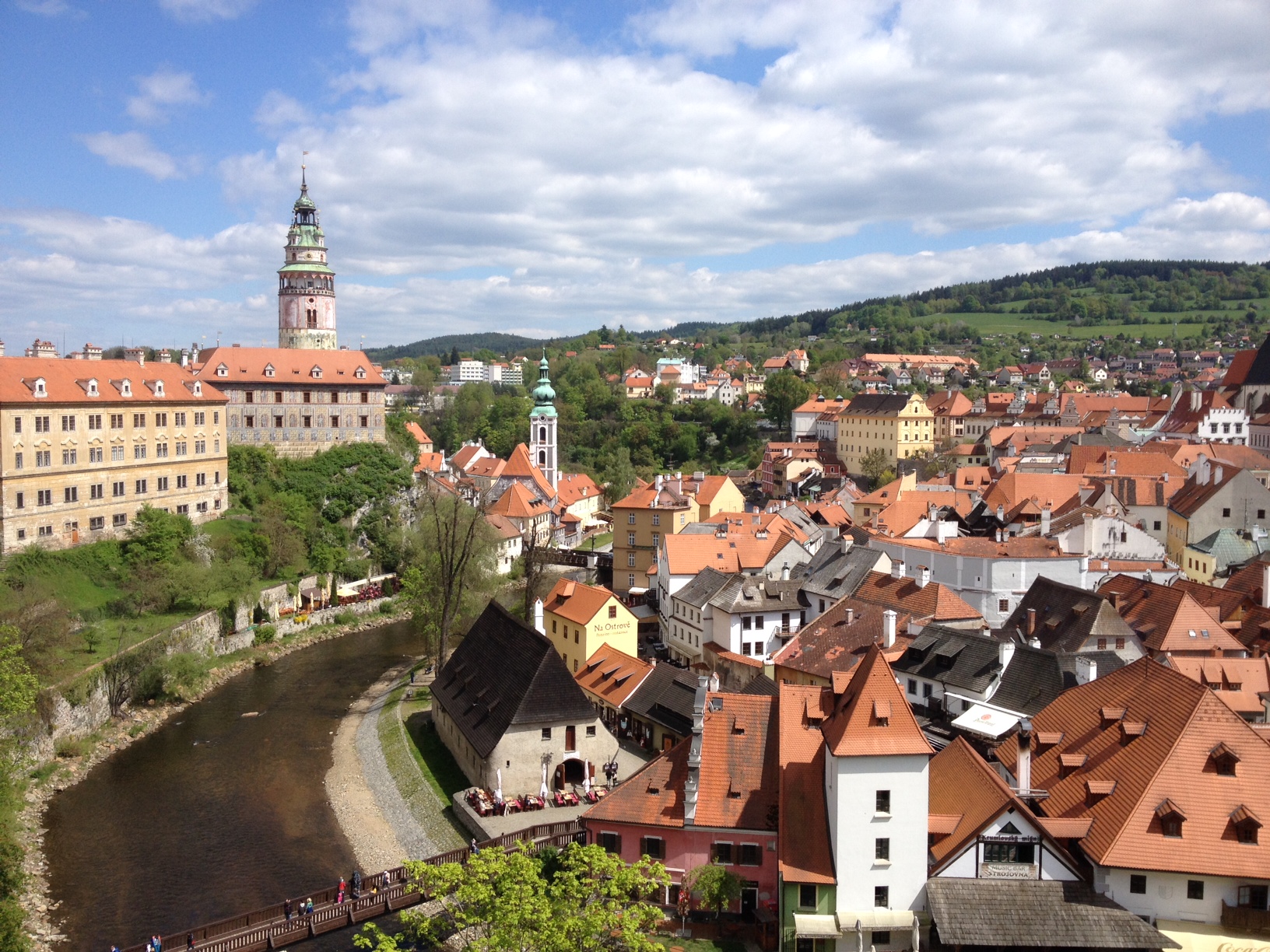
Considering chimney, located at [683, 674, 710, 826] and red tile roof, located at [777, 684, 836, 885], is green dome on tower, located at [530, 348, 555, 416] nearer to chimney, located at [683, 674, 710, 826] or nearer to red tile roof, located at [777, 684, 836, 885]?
chimney, located at [683, 674, 710, 826]

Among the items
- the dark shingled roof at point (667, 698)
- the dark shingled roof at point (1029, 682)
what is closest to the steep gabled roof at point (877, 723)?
the dark shingled roof at point (1029, 682)

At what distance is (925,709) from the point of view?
31.0m

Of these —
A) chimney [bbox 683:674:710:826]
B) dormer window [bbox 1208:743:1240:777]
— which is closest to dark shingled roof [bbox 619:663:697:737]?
chimney [bbox 683:674:710:826]

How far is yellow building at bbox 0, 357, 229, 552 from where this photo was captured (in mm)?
46156

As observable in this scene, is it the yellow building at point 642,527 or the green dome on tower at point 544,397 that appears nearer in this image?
the yellow building at point 642,527

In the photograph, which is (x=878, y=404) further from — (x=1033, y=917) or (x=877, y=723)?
(x=1033, y=917)

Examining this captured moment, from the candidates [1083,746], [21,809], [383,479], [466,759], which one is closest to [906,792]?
[1083,746]

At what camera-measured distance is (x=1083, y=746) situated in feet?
74.0

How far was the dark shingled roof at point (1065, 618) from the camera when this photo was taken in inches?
1248

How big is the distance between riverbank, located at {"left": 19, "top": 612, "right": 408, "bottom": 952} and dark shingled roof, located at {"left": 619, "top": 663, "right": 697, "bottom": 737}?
16.8 meters

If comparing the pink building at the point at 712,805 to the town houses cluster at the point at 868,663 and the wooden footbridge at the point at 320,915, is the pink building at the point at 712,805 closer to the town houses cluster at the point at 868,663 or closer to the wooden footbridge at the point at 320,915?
the town houses cluster at the point at 868,663

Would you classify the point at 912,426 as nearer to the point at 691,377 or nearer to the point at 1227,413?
the point at 1227,413

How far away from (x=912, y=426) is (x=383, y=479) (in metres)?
49.0

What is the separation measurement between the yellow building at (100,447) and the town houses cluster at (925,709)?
23.3 metres
